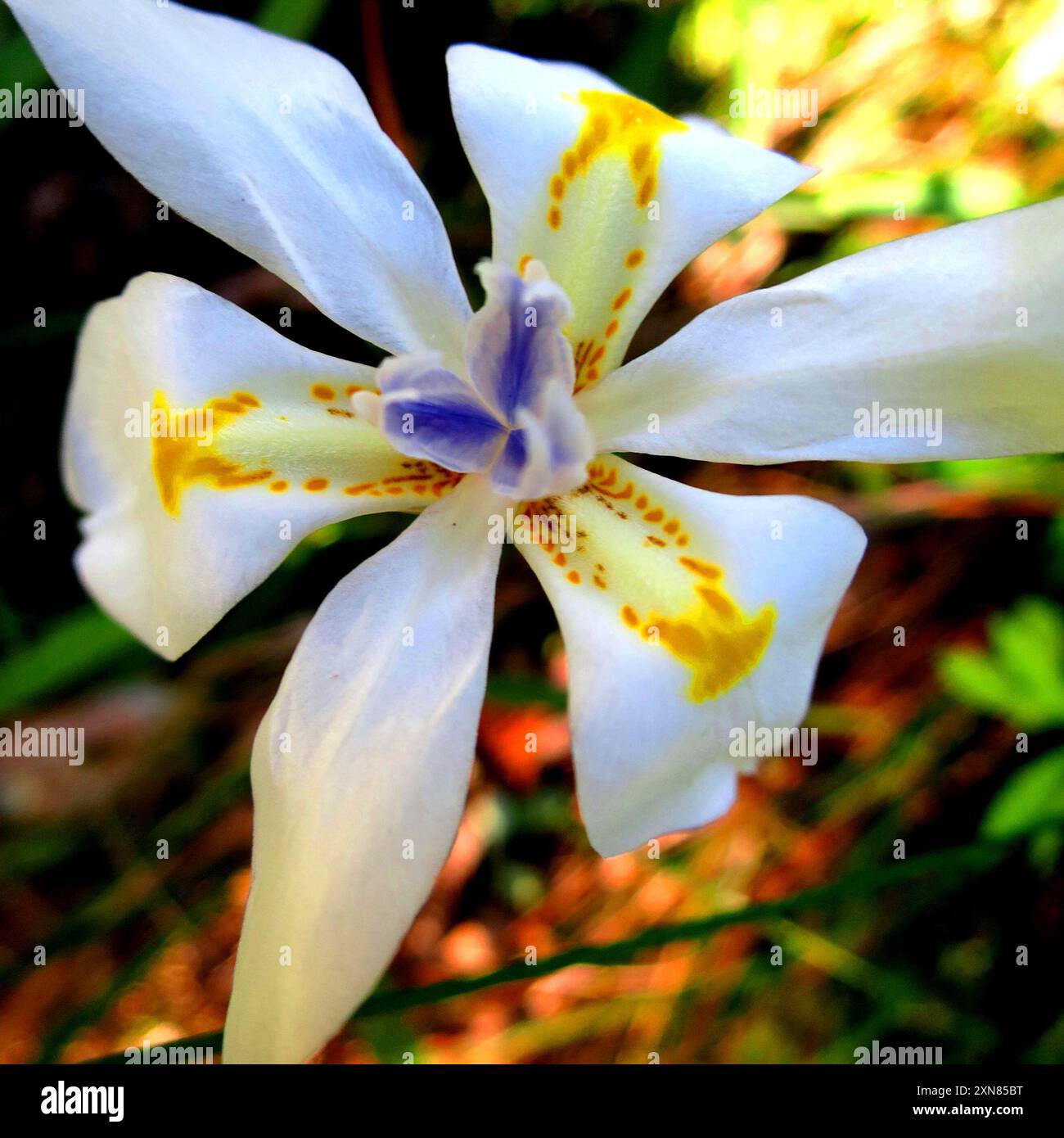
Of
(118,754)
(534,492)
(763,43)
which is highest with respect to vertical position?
(763,43)

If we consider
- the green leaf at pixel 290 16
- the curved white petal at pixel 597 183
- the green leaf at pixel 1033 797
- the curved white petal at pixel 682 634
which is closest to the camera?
the curved white petal at pixel 682 634

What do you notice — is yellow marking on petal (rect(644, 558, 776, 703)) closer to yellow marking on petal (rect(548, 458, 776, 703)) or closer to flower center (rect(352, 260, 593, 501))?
yellow marking on petal (rect(548, 458, 776, 703))

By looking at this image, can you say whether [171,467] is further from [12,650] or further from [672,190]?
[12,650]

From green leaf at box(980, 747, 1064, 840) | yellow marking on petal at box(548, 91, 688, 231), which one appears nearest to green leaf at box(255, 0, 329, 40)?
yellow marking on petal at box(548, 91, 688, 231)

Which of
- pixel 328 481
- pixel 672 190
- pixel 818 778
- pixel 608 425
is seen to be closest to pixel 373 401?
pixel 328 481

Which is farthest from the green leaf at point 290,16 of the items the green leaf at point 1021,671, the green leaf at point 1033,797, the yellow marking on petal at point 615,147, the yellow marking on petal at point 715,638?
the green leaf at point 1033,797

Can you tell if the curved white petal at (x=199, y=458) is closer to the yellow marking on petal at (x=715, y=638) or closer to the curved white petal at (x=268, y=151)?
the curved white petal at (x=268, y=151)

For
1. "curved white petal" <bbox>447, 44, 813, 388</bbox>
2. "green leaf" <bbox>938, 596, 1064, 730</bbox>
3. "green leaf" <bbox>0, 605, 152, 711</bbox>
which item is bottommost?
"green leaf" <bbox>938, 596, 1064, 730</bbox>
